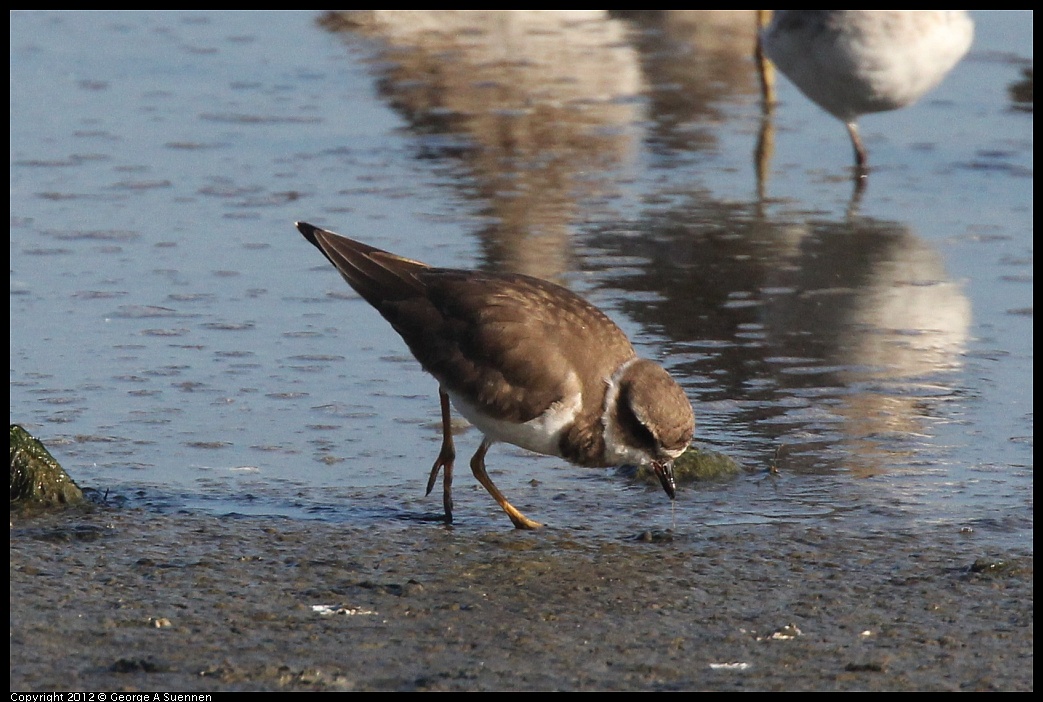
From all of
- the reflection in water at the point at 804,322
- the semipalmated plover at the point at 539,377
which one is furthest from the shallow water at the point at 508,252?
the semipalmated plover at the point at 539,377

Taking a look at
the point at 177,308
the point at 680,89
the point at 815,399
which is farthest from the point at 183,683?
the point at 680,89

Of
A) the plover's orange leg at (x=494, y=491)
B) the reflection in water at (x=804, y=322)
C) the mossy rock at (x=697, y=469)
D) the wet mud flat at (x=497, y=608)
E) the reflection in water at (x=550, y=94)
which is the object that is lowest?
the reflection in water at (x=550, y=94)

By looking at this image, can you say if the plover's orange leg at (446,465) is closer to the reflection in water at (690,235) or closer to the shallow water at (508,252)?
the shallow water at (508,252)

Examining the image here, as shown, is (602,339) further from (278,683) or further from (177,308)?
(177,308)

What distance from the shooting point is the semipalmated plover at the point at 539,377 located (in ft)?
17.0

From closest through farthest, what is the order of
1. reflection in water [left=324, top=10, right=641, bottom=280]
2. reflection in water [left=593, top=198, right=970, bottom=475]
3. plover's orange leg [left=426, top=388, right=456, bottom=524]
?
plover's orange leg [left=426, top=388, right=456, bottom=524]
reflection in water [left=593, top=198, right=970, bottom=475]
reflection in water [left=324, top=10, right=641, bottom=280]

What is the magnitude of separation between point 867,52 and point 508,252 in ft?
8.72

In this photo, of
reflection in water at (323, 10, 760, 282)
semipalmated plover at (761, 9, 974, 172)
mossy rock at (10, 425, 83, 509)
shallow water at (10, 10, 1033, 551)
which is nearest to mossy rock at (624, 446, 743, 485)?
shallow water at (10, 10, 1033, 551)

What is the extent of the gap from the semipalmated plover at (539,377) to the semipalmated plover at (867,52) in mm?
4797

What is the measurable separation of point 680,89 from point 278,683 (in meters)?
9.42

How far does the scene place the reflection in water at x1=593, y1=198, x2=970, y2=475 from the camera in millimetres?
6281

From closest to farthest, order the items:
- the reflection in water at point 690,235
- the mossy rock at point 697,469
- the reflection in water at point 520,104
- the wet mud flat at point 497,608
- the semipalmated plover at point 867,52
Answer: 1. the wet mud flat at point 497,608
2. the mossy rock at point 697,469
3. the reflection in water at point 690,235
4. the reflection in water at point 520,104
5. the semipalmated plover at point 867,52

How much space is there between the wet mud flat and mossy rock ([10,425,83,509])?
0.10 meters

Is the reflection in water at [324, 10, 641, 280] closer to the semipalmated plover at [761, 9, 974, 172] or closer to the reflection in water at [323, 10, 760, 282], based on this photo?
the reflection in water at [323, 10, 760, 282]
